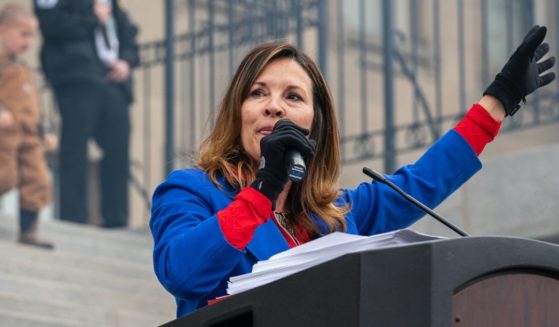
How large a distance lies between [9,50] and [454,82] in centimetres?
264

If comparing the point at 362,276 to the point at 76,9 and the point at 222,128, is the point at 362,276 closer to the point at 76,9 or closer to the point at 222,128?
the point at 222,128

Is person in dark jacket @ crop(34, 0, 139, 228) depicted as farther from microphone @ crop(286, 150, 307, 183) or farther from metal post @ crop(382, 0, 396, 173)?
microphone @ crop(286, 150, 307, 183)

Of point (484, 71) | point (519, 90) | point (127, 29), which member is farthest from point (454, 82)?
point (519, 90)

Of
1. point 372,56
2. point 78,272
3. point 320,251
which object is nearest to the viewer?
point 320,251

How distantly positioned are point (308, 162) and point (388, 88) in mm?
5531

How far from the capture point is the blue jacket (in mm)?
2627

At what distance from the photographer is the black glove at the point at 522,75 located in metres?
2.96

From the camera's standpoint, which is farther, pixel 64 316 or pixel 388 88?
pixel 388 88

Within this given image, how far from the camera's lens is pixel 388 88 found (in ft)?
27.9

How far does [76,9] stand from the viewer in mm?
8656

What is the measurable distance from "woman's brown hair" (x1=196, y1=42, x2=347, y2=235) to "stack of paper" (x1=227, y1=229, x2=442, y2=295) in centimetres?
47

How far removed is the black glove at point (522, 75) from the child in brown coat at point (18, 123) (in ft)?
17.3

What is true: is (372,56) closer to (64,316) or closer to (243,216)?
(64,316)

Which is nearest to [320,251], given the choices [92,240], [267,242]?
[267,242]
